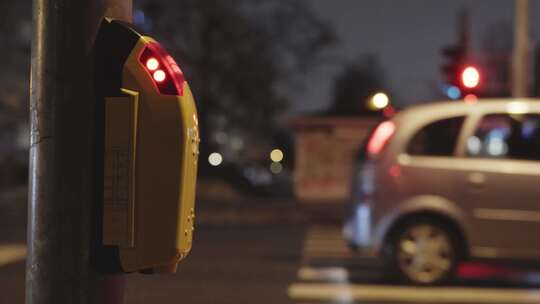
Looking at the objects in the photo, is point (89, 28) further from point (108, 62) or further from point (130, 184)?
point (130, 184)

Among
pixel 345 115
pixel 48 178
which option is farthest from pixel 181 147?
pixel 345 115

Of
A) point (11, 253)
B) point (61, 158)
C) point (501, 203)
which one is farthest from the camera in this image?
point (11, 253)

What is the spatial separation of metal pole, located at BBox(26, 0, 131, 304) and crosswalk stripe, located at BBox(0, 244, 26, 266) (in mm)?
8378

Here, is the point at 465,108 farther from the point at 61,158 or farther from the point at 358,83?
the point at 358,83

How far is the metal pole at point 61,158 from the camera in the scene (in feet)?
8.06

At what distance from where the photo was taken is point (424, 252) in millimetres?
9172

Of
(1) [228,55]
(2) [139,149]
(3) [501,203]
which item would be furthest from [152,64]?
(1) [228,55]

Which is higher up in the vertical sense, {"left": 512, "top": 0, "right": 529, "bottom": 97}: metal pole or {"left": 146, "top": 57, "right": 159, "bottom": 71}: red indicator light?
{"left": 512, "top": 0, "right": 529, "bottom": 97}: metal pole

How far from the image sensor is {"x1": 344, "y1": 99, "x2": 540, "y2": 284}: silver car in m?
Result: 9.10

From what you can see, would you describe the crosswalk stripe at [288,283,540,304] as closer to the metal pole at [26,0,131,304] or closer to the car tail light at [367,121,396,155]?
the car tail light at [367,121,396,155]

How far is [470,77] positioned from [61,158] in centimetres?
1240

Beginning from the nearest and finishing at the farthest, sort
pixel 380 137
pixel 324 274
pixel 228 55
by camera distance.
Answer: pixel 380 137, pixel 324 274, pixel 228 55

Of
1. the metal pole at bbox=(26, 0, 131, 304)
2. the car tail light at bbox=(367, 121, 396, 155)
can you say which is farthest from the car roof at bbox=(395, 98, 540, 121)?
the metal pole at bbox=(26, 0, 131, 304)

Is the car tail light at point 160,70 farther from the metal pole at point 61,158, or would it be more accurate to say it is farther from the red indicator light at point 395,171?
the red indicator light at point 395,171
